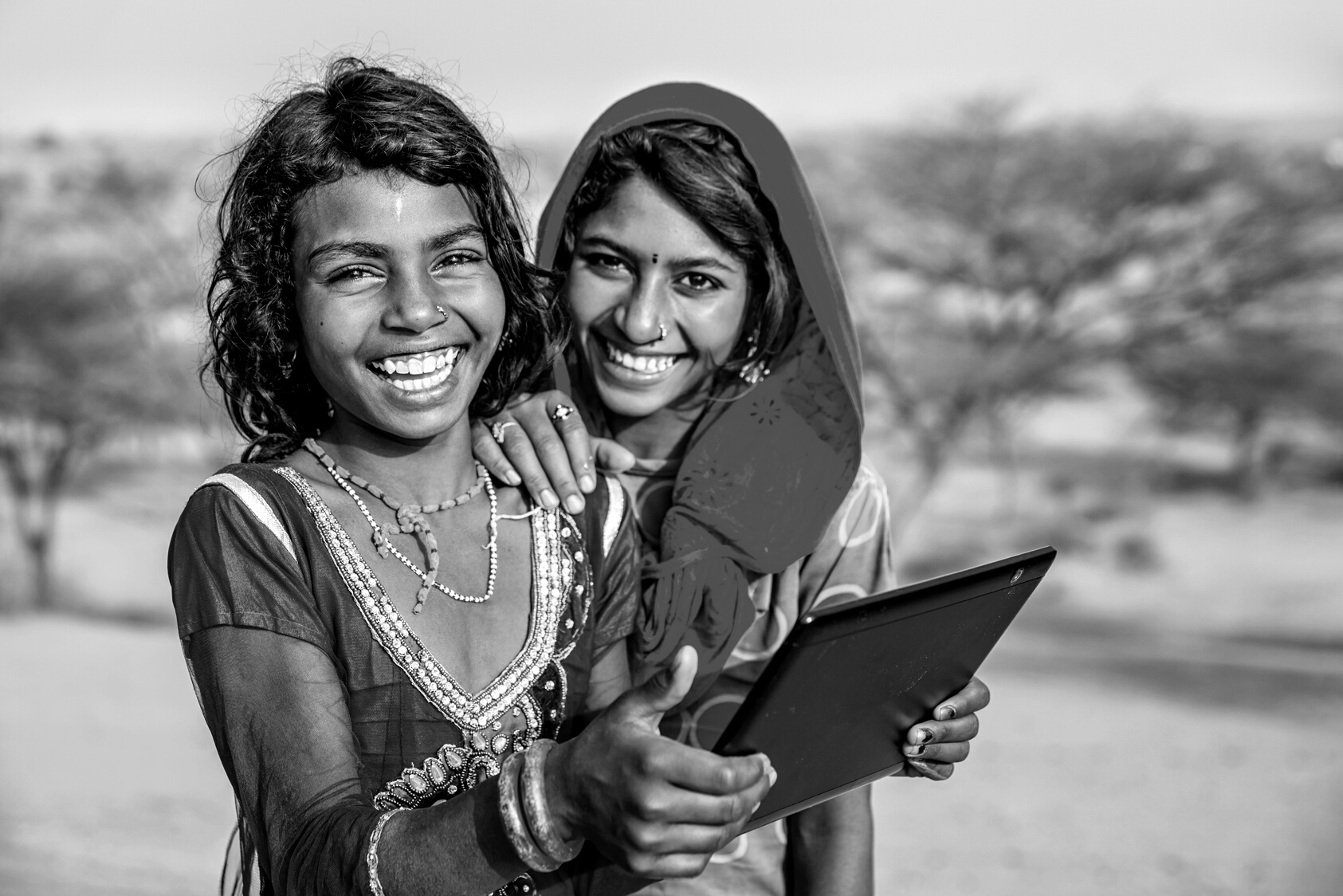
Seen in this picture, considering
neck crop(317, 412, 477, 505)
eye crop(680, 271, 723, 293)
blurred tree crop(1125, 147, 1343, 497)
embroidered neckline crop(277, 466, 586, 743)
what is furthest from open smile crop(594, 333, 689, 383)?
blurred tree crop(1125, 147, 1343, 497)

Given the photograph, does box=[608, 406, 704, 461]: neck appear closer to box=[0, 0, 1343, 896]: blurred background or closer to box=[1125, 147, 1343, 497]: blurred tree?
box=[0, 0, 1343, 896]: blurred background

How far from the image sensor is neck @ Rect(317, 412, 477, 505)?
5.81ft

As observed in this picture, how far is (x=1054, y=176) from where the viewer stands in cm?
1061

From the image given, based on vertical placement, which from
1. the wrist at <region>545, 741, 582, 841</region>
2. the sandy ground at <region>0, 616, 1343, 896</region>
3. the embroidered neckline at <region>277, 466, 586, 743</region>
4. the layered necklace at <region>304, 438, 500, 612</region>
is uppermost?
the layered necklace at <region>304, 438, 500, 612</region>

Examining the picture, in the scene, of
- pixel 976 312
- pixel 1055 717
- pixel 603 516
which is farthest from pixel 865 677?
pixel 976 312

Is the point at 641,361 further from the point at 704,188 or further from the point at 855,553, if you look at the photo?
the point at 855,553

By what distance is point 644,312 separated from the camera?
2.21 meters

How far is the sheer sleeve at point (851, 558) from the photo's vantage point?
227 cm

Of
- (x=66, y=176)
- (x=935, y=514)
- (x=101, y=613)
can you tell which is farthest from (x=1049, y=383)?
(x=66, y=176)

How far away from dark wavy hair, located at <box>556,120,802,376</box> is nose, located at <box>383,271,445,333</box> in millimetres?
721

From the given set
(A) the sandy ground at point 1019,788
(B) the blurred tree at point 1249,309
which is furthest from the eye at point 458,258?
(B) the blurred tree at point 1249,309

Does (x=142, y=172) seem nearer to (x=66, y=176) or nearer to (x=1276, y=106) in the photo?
(x=66, y=176)

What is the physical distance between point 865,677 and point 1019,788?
574 cm

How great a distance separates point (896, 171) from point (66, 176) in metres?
6.86
